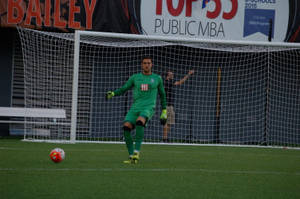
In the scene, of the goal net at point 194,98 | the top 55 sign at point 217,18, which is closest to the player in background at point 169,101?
the goal net at point 194,98

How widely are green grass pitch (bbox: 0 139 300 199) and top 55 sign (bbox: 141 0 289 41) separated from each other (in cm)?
650

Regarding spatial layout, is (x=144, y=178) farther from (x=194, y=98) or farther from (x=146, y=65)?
(x=194, y=98)

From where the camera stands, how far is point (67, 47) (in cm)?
1516

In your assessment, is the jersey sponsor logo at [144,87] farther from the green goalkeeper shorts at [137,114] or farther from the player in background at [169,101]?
the player in background at [169,101]

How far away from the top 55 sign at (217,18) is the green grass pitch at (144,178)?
21.3ft

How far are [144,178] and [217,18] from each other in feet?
→ 31.4

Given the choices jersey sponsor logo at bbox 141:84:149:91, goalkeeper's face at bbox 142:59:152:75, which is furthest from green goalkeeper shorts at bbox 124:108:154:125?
goalkeeper's face at bbox 142:59:152:75

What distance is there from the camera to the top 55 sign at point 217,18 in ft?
48.3

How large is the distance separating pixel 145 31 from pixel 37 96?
12.0ft

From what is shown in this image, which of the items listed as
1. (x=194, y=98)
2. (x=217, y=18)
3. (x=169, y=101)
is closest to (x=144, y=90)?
(x=169, y=101)

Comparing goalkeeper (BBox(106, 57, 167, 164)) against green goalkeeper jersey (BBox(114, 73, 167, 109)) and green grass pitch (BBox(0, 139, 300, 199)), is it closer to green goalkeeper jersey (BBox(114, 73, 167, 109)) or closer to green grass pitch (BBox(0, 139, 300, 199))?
green goalkeeper jersey (BBox(114, 73, 167, 109))

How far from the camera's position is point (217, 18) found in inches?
591

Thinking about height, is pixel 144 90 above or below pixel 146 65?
below

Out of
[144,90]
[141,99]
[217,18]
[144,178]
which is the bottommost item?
[144,178]
